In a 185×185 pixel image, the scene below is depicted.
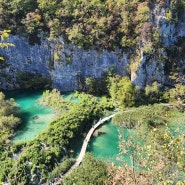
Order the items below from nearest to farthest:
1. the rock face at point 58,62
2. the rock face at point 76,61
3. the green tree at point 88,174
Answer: the green tree at point 88,174
the rock face at point 76,61
the rock face at point 58,62

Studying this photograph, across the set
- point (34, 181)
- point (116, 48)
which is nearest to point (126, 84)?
point (116, 48)

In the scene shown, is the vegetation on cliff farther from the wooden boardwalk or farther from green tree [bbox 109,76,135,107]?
the wooden boardwalk

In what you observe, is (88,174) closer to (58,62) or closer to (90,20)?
(58,62)

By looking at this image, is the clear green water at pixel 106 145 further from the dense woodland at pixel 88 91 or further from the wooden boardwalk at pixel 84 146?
the dense woodland at pixel 88 91

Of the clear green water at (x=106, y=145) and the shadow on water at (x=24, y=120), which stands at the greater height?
the shadow on water at (x=24, y=120)

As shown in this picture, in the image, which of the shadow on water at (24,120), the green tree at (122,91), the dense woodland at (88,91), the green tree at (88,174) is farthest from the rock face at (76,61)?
the green tree at (88,174)

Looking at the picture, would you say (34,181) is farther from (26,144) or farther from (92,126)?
(92,126)
